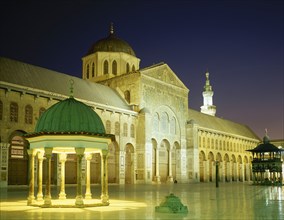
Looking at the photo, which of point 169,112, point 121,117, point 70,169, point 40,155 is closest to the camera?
point 40,155

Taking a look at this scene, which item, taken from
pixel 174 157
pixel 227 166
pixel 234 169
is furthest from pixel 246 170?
pixel 174 157

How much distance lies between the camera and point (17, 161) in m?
31.1

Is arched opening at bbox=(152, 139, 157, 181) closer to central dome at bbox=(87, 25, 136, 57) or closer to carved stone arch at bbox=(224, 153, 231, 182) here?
central dome at bbox=(87, 25, 136, 57)

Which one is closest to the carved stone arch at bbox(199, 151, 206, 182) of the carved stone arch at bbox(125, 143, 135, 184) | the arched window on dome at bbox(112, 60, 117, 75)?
the carved stone arch at bbox(125, 143, 135, 184)

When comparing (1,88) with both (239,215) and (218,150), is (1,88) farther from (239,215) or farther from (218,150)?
(218,150)

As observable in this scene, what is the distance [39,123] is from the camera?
15359 mm

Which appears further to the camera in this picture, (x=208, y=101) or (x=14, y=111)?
(x=208, y=101)

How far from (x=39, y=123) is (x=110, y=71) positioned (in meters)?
33.1

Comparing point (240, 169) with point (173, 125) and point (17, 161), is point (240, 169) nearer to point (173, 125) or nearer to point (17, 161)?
point (173, 125)

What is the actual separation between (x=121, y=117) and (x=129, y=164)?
201 inches

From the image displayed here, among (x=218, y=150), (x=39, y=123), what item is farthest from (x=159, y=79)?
(x=39, y=123)

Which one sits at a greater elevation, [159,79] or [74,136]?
[159,79]

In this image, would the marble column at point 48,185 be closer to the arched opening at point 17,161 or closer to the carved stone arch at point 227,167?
the arched opening at point 17,161

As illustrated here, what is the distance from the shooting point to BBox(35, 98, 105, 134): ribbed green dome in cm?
1474
